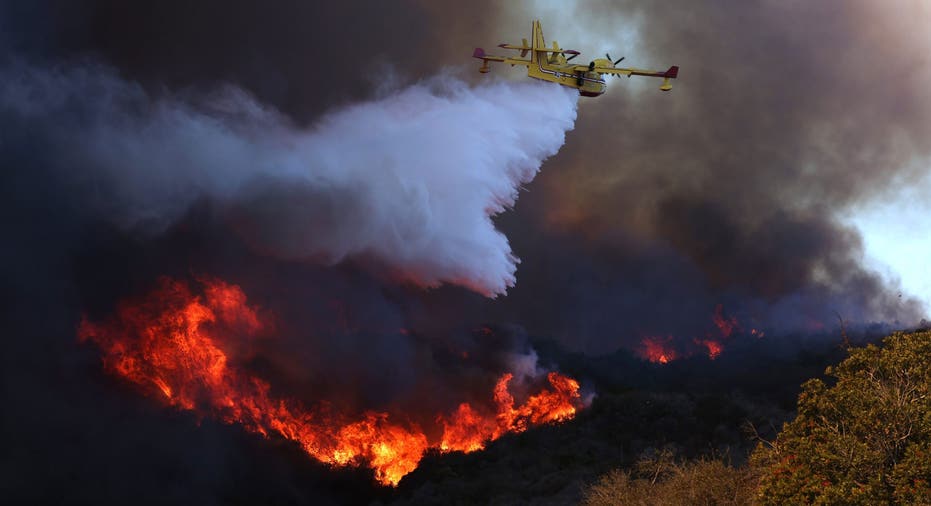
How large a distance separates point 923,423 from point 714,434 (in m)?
64.4

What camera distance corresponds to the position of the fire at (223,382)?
290 ft

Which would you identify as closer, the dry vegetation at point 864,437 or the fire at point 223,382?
the dry vegetation at point 864,437

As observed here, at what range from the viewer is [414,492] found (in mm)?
84188

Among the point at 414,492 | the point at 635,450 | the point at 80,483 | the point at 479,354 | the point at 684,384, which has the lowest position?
the point at 80,483

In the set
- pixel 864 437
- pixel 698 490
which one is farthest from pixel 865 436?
pixel 698 490

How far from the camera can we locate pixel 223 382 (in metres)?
90.5

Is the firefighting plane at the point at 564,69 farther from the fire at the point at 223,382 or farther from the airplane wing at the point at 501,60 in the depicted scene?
the fire at the point at 223,382

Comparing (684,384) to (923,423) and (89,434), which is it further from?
(923,423)

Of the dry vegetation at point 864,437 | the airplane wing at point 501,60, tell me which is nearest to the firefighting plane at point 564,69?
the airplane wing at point 501,60

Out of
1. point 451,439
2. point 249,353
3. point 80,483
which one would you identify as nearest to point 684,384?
point 451,439

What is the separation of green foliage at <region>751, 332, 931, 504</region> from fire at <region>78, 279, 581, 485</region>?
62.9m

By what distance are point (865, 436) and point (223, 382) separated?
70.6 meters

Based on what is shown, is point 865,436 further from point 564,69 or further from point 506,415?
point 506,415

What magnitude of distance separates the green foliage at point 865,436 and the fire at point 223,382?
62887 mm
